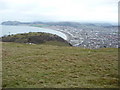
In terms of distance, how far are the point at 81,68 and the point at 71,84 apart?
5490 millimetres

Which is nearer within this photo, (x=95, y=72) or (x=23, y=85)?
(x=23, y=85)

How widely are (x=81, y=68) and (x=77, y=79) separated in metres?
3.95

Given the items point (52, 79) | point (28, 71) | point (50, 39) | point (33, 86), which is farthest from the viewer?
point (50, 39)

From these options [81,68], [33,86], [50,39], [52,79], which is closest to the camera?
[33,86]

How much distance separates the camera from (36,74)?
14719 millimetres

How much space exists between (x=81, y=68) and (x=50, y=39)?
265 feet

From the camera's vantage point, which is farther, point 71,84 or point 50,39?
point 50,39

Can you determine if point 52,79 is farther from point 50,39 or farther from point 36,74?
point 50,39

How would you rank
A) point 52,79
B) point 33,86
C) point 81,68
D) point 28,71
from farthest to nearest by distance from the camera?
1. point 81,68
2. point 28,71
3. point 52,79
4. point 33,86

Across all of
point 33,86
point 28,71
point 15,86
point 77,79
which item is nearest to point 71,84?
point 77,79

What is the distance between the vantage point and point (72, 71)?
16.0 meters

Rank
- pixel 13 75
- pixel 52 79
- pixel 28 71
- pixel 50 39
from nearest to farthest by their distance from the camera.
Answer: pixel 52 79 < pixel 13 75 < pixel 28 71 < pixel 50 39

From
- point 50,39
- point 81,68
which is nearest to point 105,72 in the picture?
point 81,68

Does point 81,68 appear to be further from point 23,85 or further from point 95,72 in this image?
point 23,85
